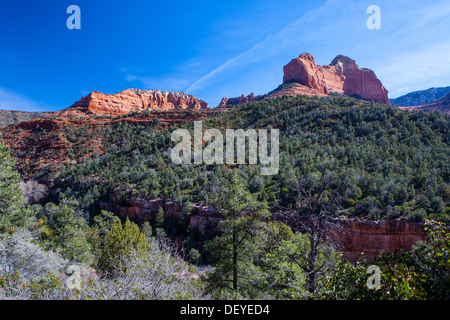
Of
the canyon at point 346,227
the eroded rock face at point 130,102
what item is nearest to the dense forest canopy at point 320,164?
the canyon at point 346,227

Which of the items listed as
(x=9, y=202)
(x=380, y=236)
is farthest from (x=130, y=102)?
(x=380, y=236)

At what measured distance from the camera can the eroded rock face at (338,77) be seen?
272ft

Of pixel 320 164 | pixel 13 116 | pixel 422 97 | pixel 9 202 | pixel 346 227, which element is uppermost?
pixel 422 97

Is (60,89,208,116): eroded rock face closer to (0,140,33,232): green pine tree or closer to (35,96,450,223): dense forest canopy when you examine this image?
(35,96,450,223): dense forest canopy

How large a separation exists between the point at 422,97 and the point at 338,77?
149 feet

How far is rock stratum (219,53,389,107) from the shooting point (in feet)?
269

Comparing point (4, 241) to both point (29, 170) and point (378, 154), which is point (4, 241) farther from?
point (29, 170)

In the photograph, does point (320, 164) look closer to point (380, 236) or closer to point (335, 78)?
point (380, 236)

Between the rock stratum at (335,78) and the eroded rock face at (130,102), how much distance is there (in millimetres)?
32756

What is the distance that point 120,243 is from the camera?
41.0 ft

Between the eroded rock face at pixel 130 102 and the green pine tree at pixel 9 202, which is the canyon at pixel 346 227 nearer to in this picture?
the green pine tree at pixel 9 202

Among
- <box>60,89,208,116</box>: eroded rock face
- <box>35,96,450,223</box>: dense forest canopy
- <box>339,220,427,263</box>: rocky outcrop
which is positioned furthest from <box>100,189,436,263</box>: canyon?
<box>60,89,208,116</box>: eroded rock face

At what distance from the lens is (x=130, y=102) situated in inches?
3679
